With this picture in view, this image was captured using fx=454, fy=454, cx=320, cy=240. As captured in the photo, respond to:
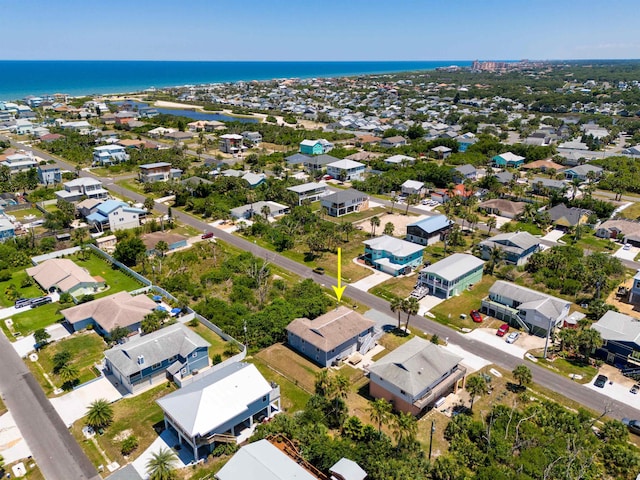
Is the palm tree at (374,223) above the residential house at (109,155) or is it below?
below

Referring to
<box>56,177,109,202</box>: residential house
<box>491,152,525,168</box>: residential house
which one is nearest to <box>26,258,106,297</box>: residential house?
<box>56,177,109,202</box>: residential house

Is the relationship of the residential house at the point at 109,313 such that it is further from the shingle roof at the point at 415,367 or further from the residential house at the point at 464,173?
the residential house at the point at 464,173

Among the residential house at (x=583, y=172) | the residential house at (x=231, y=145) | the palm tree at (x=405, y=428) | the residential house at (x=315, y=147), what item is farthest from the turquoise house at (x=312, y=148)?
the palm tree at (x=405, y=428)

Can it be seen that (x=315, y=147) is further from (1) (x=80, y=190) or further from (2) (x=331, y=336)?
(2) (x=331, y=336)

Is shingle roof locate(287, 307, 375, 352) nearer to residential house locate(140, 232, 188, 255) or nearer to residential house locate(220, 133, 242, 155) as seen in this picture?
residential house locate(140, 232, 188, 255)

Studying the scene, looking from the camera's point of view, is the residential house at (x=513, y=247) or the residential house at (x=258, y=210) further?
the residential house at (x=258, y=210)

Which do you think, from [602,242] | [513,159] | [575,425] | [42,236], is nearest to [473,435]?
[575,425]

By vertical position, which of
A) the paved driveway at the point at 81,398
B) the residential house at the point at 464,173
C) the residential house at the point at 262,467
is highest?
the residential house at the point at 464,173
